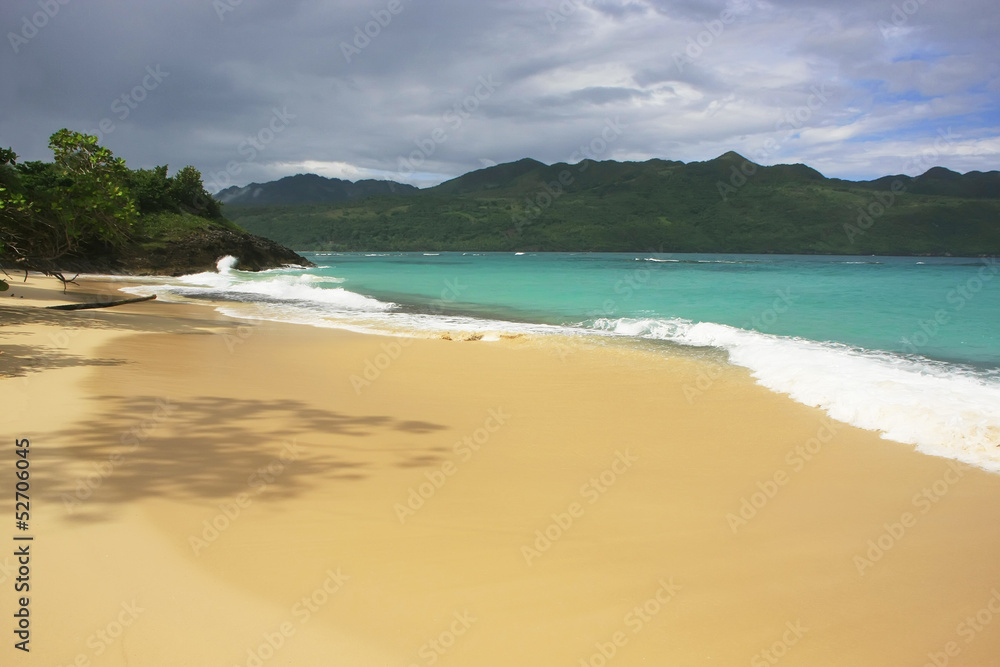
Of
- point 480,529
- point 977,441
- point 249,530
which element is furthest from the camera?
point 977,441

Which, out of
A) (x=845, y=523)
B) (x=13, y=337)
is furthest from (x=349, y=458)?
(x=13, y=337)

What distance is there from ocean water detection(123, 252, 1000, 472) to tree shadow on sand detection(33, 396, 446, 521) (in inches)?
206

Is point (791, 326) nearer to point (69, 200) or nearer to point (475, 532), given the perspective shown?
point (475, 532)

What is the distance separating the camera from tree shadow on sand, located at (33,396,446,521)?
13.0ft

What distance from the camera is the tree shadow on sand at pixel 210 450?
3.96 m

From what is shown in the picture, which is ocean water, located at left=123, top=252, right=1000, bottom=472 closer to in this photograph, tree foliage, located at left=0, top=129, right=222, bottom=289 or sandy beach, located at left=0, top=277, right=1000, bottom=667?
sandy beach, located at left=0, top=277, right=1000, bottom=667

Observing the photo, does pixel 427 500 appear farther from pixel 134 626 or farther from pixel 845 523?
pixel 845 523

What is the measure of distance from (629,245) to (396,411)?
437ft

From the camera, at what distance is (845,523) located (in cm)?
410

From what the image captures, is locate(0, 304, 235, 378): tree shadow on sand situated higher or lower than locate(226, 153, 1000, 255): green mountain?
lower

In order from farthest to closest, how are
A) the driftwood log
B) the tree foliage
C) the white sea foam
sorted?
the driftwood log → the tree foliage → the white sea foam

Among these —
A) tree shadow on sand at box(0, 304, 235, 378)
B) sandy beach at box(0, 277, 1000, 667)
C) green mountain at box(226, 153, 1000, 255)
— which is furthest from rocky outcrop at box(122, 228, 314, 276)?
green mountain at box(226, 153, 1000, 255)

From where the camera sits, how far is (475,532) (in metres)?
3.73

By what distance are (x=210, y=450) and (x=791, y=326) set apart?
1520 centimetres
